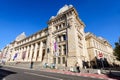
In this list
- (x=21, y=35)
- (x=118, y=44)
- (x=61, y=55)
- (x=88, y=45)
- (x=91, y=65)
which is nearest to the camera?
(x=118, y=44)

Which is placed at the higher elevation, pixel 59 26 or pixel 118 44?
pixel 59 26

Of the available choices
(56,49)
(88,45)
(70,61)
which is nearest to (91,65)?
(88,45)

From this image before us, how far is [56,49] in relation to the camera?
27.8 meters

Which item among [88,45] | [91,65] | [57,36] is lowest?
[91,65]

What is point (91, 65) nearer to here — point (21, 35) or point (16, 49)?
point (16, 49)

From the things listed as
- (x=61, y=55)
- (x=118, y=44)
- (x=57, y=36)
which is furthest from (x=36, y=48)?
(x=118, y=44)

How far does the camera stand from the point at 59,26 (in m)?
32.2

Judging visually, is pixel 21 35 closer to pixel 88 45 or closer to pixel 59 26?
pixel 59 26

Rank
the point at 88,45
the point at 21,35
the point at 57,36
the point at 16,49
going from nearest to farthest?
the point at 57,36 < the point at 88,45 < the point at 16,49 < the point at 21,35

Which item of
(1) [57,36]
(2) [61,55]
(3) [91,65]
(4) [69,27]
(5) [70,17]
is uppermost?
(5) [70,17]

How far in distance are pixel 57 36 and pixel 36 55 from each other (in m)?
13.9

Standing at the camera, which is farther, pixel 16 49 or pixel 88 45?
pixel 16 49

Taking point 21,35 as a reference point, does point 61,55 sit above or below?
below

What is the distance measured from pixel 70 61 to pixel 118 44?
43.1 ft
